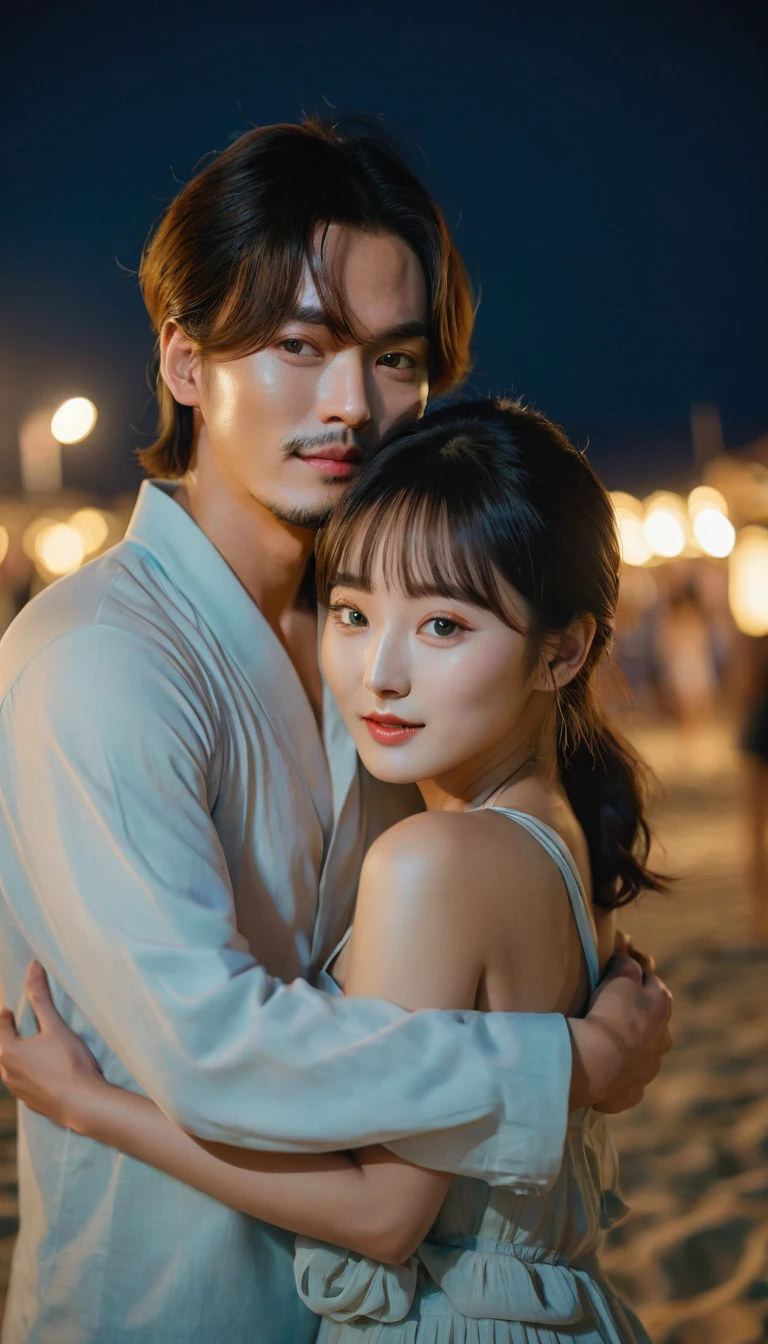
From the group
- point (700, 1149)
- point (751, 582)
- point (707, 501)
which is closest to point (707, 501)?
point (707, 501)

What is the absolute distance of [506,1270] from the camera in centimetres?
94

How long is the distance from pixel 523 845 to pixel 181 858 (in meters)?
0.30

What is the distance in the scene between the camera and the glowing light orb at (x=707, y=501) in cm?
689

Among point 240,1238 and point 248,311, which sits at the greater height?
point 248,311

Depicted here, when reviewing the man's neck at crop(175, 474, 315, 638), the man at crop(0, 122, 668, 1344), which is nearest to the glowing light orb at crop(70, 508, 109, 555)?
the man at crop(0, 122, 668, 1344)

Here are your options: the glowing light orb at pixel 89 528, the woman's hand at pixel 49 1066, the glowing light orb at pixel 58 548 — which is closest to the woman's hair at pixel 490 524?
the woman's hand at pixel 49 1066

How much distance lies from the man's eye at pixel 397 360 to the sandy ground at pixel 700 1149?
2.44 feet

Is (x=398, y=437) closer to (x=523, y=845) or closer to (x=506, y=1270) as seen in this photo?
(x=523, y=845)

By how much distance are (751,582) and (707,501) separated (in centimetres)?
248

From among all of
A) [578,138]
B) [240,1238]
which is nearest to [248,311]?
[240,1238]

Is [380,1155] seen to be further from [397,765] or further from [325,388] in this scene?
[325,388]

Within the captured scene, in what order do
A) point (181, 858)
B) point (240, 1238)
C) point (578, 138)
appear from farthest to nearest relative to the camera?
point (578, 138), point (240, 1238), point (181, 858)

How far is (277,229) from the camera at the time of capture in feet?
3.85

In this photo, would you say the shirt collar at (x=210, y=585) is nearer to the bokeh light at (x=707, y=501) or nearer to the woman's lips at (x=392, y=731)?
the woman's lips at (x=392, y=731)
